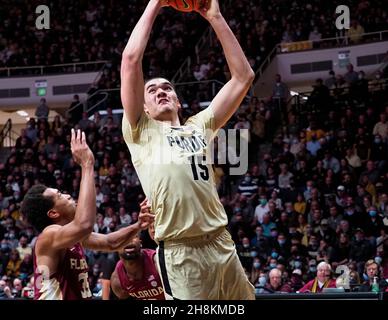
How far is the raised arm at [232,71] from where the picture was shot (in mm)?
4750

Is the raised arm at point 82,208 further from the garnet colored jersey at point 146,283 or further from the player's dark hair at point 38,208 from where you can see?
the garnet colored jersey at point 146,283

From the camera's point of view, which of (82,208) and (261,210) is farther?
(261,210)

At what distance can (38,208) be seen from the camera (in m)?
5.02

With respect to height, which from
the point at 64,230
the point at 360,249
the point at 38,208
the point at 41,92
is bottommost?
the point at 360,249

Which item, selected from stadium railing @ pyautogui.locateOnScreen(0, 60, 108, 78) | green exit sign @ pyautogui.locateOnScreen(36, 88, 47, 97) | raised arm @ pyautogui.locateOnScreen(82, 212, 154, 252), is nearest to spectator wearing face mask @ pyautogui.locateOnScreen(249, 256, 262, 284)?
raised arm @ pyautogui.locateOnScreen(82, 212, 154, 252)

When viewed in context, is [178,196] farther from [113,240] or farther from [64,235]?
[113,240]

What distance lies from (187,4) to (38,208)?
5.16 ft

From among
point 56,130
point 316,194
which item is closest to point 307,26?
point 56,130

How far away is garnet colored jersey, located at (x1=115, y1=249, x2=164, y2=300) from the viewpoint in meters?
7.06

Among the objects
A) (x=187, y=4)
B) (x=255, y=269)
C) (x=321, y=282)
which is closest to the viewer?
(x=187, y=4)

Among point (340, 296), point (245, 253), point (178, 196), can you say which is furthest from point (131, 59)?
point (245, 253)

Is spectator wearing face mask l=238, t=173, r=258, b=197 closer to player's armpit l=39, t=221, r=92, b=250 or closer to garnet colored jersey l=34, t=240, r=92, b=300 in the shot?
garnet colored jersey l=34, t=240, r=92, b=300

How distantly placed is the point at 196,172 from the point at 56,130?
15.0 meters
